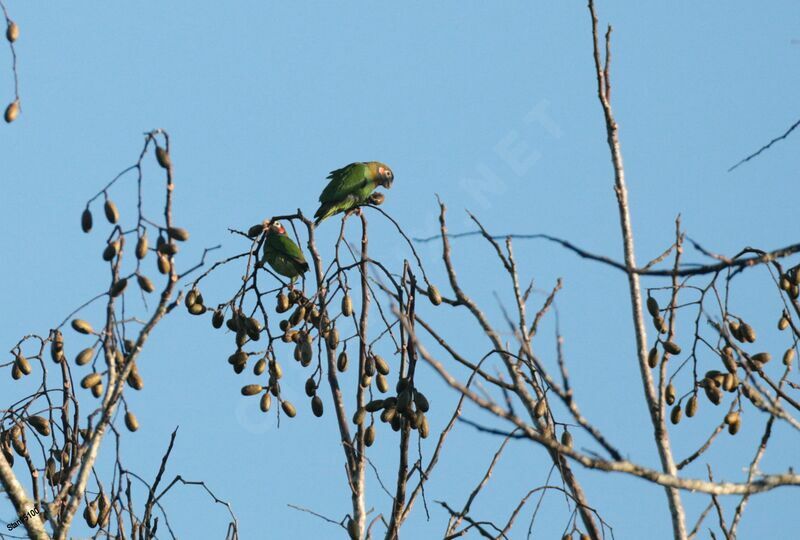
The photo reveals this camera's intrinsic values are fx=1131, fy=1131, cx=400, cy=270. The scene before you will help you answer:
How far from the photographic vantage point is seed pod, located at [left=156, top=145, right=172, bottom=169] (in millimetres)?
3559

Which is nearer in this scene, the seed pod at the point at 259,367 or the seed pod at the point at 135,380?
the seed pod at the point at 135,380

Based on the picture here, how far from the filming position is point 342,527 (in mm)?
3871

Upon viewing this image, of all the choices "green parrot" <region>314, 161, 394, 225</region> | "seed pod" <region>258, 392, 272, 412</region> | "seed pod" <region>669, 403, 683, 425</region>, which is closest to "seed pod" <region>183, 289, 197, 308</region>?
"seed pod" <region>258, 392, 272, 412</region>

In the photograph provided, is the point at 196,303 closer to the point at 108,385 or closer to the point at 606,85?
the point at 108,385

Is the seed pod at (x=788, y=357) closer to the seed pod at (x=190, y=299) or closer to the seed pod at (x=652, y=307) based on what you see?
the seed pod at (x=652, y=307)

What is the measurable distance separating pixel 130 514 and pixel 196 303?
1.00m

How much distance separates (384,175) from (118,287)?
6583 millimetres

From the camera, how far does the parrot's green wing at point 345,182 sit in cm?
920

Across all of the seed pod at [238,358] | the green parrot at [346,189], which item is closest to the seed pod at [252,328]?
the seed pod at [238,358]

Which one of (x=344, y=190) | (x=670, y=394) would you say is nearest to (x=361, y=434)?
(x=670, y=394)

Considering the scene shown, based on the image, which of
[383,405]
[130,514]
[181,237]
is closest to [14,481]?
[130,514]

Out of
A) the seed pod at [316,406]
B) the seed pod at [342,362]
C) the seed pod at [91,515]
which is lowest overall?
the seed pod at [91,515]

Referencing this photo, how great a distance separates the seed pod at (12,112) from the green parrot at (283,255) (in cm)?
168

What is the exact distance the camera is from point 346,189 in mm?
9242
